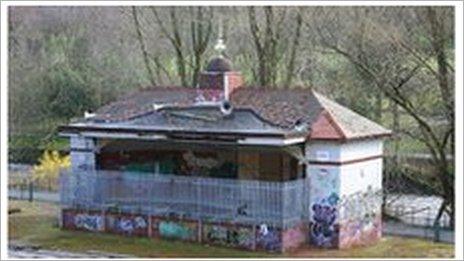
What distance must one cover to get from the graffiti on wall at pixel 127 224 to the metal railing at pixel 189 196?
25 centimetres

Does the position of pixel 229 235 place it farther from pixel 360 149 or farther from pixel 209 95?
pixel 209 95

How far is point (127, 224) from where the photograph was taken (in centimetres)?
2822

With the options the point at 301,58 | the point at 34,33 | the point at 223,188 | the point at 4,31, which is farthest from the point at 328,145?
the point at 34,33

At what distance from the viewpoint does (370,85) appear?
35.7m

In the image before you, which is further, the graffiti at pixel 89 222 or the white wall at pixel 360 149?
the graffiti at pixel 89 222

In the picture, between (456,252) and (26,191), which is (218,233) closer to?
(456,252)

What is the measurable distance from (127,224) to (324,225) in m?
5.90

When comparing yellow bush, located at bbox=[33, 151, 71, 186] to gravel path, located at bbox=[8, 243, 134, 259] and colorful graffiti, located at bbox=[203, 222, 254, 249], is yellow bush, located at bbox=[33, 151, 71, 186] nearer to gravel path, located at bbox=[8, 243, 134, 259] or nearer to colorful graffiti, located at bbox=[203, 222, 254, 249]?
gravel path, located at bbox=[8, 243, 134, 259]

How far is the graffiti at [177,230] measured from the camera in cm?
2709

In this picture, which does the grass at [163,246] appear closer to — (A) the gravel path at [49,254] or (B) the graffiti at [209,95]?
(A) the gravel path at [49,254]

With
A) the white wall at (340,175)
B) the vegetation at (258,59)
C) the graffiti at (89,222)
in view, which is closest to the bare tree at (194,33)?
the vegetation at (258,59)

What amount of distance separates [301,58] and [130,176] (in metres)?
15.0

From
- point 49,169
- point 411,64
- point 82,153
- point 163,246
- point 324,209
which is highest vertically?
point 411,64

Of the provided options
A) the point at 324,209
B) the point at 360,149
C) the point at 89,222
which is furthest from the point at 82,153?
the point at 360,149
